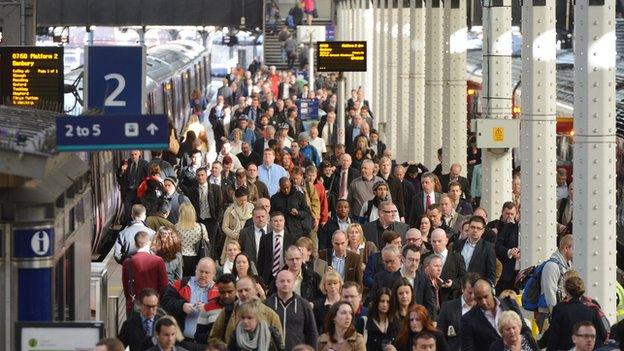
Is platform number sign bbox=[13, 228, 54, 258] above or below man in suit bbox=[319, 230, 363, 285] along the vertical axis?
above

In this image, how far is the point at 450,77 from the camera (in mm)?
31484

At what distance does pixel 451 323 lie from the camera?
15383mm

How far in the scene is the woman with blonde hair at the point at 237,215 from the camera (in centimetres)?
2247

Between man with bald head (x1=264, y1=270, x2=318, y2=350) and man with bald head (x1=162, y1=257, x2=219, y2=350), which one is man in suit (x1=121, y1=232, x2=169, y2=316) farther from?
man with bald head (x1=264, y1=270, x2=318, y2=350)

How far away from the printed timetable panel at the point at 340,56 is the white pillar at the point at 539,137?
16.5 meters

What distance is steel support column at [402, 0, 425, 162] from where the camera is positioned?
3975 centimetres

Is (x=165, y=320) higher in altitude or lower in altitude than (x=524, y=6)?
lower

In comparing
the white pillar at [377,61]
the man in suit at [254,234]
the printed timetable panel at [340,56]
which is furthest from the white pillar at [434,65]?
the white pillar at [377,61]

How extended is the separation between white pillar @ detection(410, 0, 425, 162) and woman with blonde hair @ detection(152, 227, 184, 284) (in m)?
20.8

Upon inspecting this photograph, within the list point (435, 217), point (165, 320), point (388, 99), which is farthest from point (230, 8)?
point (165, 320)

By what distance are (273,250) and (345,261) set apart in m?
1.41

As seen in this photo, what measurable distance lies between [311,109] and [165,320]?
1263 inches

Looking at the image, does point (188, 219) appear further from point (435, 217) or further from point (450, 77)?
point (450, 77)

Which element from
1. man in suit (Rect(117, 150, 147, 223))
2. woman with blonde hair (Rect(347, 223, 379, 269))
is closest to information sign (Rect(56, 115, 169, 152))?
woman with blonde hair (Rect(347, 223, 379, 269))
